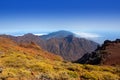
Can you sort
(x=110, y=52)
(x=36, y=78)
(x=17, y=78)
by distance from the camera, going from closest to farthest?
1. (x=17, y=78)
2. (x=36, y=78)
3. (x=110, y=52)

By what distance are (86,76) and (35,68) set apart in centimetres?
610

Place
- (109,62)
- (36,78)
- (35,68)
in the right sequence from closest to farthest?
(36,78) < (35,68) < (109,62)

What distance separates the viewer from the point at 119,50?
7338 centimetres

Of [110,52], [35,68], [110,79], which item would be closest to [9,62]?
[35,68]

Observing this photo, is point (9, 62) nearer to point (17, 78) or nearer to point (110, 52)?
point (17, 78)

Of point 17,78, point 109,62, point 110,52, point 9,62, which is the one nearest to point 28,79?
point 17,78

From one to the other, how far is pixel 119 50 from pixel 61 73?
51518mm

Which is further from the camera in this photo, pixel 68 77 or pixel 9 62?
pixel 9 62

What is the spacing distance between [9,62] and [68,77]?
10.1 metres

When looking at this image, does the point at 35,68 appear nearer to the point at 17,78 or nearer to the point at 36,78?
the point at 36,78

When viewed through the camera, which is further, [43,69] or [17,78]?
[43,69]

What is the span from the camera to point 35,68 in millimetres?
27281

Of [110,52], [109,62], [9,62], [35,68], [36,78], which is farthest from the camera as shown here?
[110,52]

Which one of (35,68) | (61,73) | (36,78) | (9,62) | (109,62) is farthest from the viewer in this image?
(109,62)
